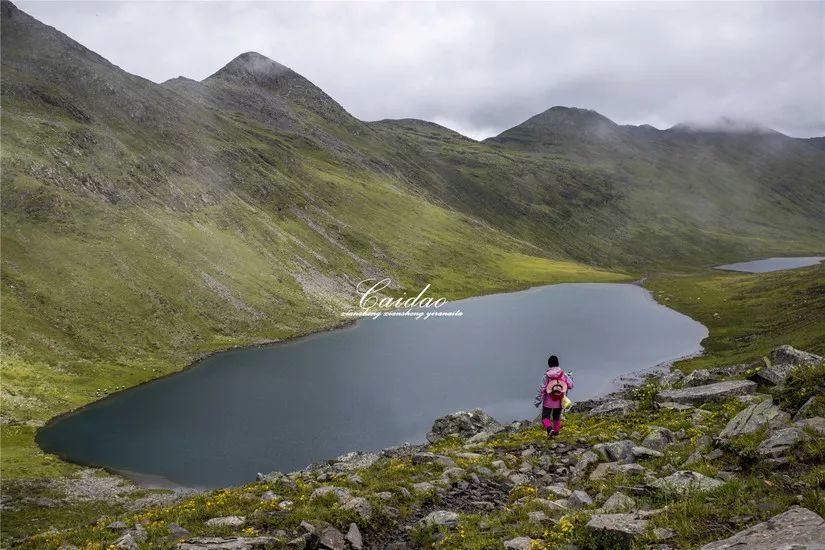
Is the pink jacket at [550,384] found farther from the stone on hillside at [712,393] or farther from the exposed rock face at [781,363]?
the exposed rock face at [781,363]

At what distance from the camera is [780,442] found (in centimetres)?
1455

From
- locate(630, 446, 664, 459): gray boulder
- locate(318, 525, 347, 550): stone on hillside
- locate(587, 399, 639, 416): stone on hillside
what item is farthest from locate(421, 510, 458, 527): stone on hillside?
locate(587, 399, 639, 416): stone on hillside

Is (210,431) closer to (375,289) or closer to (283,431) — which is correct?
(283,431)

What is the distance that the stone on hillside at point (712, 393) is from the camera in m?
27.6

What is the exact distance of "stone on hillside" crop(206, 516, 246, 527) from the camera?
16281 millimetres

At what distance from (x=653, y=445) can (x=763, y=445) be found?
22.1 feet

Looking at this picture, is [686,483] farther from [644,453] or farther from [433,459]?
[433,459]

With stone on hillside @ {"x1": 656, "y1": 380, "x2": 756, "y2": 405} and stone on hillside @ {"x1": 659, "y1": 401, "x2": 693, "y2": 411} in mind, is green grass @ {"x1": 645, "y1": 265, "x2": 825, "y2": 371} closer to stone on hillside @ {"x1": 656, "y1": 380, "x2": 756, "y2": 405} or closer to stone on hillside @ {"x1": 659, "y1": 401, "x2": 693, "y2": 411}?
stone on hillside @ {"x1": 656, "y1": 380, "x2": 756, "y2": 405}

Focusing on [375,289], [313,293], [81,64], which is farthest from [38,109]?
[375,289]

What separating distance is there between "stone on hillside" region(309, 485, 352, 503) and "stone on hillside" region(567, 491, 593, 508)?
25.6ft

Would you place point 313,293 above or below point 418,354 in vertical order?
above

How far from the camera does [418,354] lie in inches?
3812

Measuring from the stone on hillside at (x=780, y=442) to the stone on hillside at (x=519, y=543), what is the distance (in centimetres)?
756

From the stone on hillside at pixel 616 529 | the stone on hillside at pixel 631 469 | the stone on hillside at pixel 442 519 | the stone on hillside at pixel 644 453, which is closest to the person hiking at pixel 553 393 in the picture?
the stone on hillside at pixel 644 453
